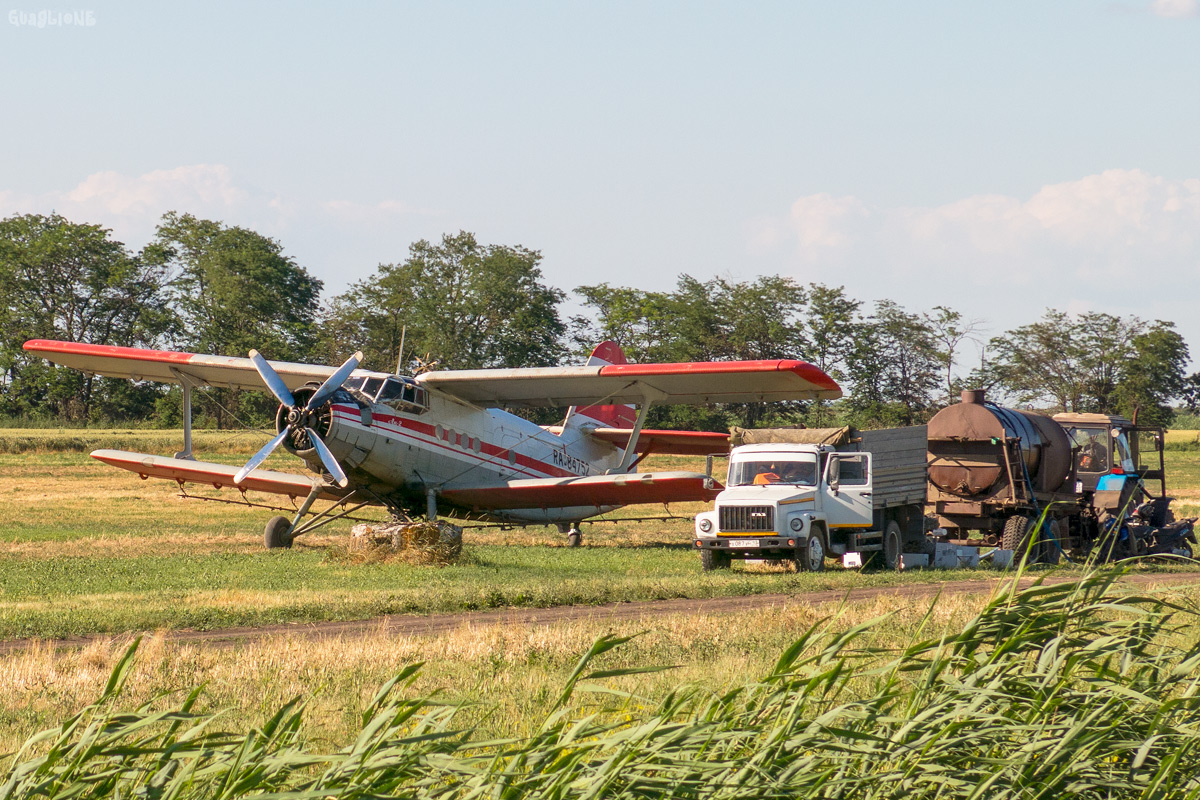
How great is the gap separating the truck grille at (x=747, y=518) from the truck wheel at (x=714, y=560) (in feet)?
1.81

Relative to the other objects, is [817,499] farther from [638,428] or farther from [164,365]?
[164,365]

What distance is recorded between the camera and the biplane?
2039 centimetres

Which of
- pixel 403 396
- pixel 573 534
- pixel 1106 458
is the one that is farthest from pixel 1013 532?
pixel 403 396

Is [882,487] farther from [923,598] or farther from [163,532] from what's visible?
[163,532]

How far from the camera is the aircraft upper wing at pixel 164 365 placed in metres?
22.6

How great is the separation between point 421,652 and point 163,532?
54.8ft

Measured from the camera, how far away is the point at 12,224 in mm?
85250

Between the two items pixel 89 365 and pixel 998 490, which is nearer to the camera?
A: pixel 998 490

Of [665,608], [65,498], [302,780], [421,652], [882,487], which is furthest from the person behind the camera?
[65,498]

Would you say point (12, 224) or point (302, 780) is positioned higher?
point (12, 224)

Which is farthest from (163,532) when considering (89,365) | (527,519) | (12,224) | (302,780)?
(12,224)

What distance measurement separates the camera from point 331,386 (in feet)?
67.1

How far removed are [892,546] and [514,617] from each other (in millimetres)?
9491

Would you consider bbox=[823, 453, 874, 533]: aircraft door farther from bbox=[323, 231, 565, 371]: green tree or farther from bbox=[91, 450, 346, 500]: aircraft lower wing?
bbox=[323, 231, 565, 371]: green tree
